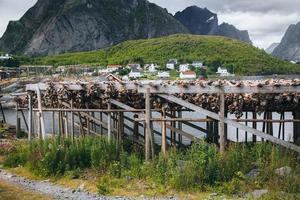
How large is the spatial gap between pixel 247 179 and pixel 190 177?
1813 mm

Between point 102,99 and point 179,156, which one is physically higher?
point 102,99

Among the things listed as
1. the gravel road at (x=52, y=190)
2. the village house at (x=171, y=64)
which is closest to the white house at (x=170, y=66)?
the village house at (x=171, y=64)

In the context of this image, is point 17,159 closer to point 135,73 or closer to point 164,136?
point 164,136

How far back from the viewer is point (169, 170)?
54.3 ft

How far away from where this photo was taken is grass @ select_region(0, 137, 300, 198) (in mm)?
15617

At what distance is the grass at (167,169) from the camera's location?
15617 millimetres

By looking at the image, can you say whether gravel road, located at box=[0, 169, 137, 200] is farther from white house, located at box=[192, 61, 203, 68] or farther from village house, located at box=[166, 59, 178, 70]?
village house, located at box=[166, 59, 178, 70]

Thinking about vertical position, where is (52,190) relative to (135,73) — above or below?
above

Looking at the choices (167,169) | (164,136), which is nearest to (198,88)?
(164,136)

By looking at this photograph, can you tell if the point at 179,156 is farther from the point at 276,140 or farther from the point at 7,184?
the point at 7,184

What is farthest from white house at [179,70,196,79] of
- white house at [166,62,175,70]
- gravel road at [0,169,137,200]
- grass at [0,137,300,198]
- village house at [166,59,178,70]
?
gravel road at [0,169,137,200]

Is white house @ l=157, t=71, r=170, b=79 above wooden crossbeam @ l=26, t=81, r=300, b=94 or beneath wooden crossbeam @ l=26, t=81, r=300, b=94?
beneath

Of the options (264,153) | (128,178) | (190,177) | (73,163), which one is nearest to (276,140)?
(264,153)

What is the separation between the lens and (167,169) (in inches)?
656
